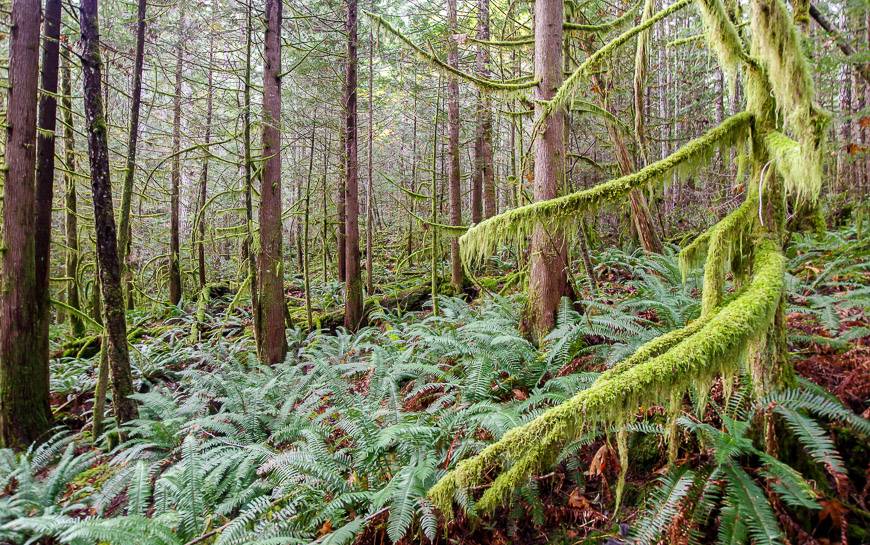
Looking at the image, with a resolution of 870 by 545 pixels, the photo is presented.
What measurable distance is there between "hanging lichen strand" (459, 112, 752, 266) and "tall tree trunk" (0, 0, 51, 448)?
705 cm

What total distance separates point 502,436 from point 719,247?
68.3 inches

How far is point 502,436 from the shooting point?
113 inches

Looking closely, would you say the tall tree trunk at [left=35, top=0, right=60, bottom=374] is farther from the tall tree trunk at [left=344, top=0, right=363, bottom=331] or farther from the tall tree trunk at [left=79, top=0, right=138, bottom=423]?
the tall tree trunk at [left=344, top=0, right=363, bottom=331]

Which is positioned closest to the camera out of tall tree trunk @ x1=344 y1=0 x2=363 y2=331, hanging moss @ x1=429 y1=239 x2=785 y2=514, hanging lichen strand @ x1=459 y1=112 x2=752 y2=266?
hanging moss @ x1=429 y1=239 x2=785 y2=514

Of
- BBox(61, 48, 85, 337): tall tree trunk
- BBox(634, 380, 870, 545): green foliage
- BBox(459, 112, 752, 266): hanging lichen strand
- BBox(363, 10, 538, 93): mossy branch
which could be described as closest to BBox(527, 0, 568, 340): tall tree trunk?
BBox(363, 10, 538, 93): mossy branch

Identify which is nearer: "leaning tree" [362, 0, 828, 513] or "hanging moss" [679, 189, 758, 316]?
"leaning tree" [362, 0, 828, 513]

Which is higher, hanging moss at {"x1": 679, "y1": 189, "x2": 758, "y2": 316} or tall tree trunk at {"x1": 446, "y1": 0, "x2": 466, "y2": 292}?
tall tree trunk at {"x1": 446, "y1": 0, "x2": 466, "y2": 292}

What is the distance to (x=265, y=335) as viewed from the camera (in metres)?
8.23

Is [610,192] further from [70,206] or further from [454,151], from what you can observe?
[70,206]

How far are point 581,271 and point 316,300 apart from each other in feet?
26.9

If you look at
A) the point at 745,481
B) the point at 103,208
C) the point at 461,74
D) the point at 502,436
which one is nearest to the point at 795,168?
the point at 745,481

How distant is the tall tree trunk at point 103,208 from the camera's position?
5.22m

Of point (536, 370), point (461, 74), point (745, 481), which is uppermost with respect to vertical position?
point (461, 74)

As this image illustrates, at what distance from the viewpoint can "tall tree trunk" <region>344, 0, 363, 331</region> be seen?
375 inches
